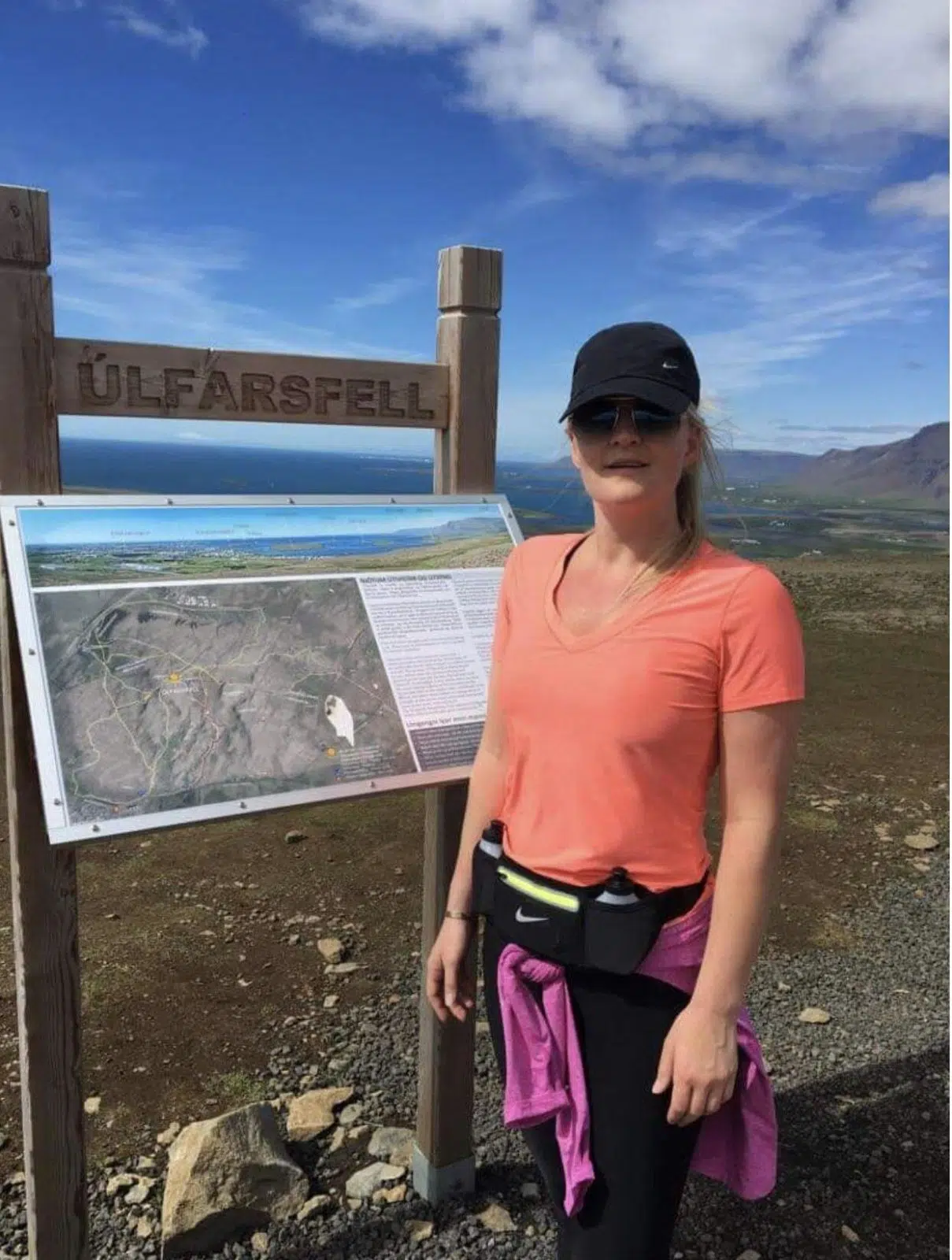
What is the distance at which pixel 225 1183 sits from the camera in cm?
316

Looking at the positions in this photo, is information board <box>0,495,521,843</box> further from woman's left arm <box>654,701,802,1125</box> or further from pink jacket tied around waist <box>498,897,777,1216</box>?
woman's left arm <box>654,701,802,1125</box>

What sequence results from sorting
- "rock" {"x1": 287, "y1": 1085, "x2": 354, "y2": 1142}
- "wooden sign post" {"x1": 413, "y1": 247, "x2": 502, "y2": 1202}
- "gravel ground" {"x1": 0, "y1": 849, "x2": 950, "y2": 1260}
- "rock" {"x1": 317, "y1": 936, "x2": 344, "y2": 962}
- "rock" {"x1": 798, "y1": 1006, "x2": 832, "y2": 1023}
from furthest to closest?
1. "rock" {"x1": 317, "y1": 936, "x2": 344, "y2": 962}
2. "rock" {"x1": 798, "y1": 1006, "x2": 832, "y2": 1023}
3. "rock" {"x1": 287, "y1": 1085, "x2": 354, "y2": 1142}
4. "gravel ground" {"x1": 0, "y1": 849, "x2": 950, "y2": 1260}
5. "wooden sign post" {"x1": 413, "y1": 247, "x2": 502, "y2": 1202}

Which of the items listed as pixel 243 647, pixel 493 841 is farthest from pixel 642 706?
pixel 243 647

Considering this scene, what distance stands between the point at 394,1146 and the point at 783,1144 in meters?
1.41

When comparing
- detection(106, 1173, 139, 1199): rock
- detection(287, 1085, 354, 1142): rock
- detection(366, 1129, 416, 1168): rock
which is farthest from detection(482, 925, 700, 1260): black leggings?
detection(106, 1173, 139, 1199): rock

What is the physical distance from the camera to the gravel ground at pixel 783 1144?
3162 millimetres

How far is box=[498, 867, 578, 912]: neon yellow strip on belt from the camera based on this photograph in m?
2.01

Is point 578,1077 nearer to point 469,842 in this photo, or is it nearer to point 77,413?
point 469,842

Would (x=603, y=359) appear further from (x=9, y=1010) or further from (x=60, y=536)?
(x=9, y=1010)

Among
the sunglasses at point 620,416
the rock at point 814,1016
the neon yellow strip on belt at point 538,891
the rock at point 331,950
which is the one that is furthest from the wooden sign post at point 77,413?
the rock at point 814,1016

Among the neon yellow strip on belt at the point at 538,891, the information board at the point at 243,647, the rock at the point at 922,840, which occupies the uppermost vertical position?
the information board at the point at 243,647

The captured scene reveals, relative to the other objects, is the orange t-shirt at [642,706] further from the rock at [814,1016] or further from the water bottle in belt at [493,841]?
the rock at [814,1016]

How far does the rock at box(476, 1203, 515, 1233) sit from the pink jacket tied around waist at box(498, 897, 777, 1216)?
52.5 inches

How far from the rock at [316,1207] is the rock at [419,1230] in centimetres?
27
